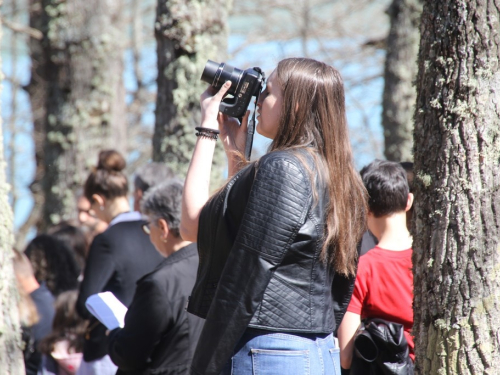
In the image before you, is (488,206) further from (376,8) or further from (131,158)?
(131,158)

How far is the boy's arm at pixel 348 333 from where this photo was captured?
8.66 ft

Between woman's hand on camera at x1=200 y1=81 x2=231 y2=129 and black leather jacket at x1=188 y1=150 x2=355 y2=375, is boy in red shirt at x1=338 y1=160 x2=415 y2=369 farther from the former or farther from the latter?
woman's hand on camera at x1=200 y1=81 x2=231 y2=129

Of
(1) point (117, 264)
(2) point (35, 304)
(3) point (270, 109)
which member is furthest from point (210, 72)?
(2) point (35, 304)

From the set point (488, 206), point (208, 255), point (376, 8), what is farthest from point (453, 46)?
point (376, 8)

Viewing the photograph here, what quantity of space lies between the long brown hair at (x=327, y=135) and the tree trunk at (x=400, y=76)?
532 centimetres

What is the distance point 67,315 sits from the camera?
12.7 ft

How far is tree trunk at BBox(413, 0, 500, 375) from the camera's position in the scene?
2.22 meters

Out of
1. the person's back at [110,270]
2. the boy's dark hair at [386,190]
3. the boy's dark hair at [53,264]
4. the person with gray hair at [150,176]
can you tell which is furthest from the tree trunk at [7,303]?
the boy's dark hair at [53,264]

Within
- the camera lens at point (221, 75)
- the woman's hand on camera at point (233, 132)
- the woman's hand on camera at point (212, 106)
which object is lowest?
the woman's hand on camera at point (233, 132)

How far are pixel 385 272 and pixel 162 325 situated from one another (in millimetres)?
984

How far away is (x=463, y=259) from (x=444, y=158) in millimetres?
355

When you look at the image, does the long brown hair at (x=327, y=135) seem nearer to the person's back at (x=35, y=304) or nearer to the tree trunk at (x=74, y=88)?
the person's back at (x=35, y=304)

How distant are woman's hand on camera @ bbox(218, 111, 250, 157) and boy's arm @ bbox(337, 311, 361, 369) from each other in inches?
32.2

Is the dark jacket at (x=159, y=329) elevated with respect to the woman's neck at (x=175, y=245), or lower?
lower
